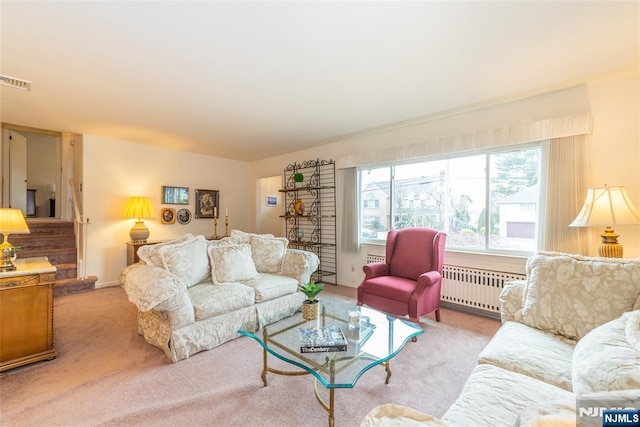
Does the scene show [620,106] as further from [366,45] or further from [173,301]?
[173,301]

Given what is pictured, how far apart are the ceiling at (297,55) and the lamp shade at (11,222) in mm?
1243

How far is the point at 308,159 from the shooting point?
523cm

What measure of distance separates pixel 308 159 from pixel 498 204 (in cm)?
319

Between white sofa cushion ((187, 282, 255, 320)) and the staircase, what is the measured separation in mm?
2717

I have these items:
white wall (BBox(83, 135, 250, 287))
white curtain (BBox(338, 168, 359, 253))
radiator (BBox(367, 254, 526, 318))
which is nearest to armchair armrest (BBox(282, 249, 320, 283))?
white curtain (BBox(338, 168, 359, 253))

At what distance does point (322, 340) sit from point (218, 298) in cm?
125

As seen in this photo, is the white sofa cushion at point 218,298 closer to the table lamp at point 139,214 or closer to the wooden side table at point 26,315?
the wooden side table at point 26,315

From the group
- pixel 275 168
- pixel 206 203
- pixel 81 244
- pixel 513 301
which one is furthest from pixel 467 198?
pixel 81 244

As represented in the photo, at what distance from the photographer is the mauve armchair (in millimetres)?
2762

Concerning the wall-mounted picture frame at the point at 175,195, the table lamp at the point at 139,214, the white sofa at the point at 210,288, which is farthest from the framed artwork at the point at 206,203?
the white sofa at the point at 210,288

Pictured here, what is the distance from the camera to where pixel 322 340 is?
5.62ft

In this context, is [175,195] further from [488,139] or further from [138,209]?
[488,139]

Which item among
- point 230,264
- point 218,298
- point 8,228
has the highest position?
point 8,228

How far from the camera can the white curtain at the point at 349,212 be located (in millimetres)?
4418
